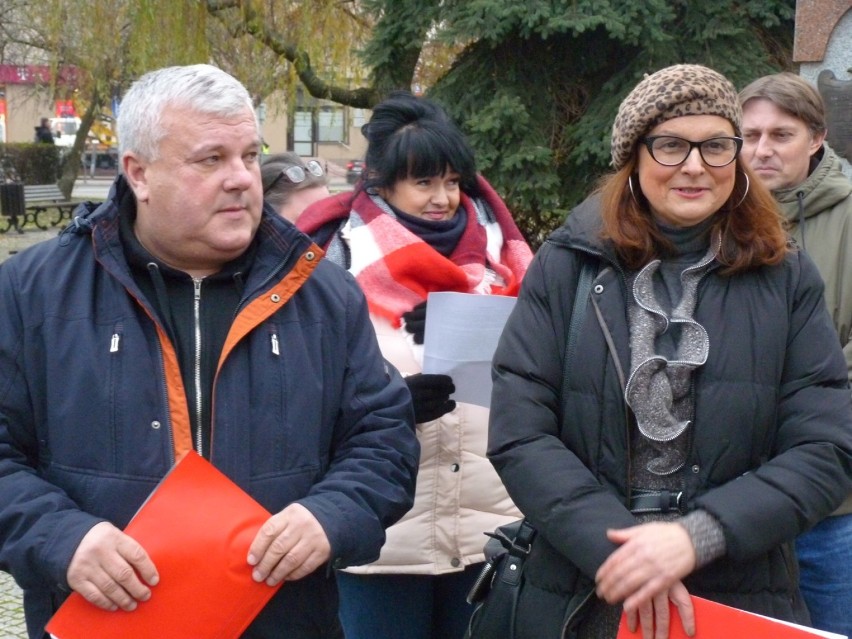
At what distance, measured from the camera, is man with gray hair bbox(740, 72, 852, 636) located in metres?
2.84

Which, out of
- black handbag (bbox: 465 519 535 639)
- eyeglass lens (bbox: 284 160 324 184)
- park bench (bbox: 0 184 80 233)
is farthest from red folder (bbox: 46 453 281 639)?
park bench (bbox: 0 184 80 233)

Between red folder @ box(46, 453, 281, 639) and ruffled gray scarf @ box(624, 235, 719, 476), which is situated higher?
ruffled gray scarf @ box(624, 235, 719, 476)

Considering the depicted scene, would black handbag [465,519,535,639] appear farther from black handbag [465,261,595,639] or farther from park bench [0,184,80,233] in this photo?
park bench [0,184,80,233]

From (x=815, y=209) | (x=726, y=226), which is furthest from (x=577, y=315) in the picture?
(x=815, y=209)

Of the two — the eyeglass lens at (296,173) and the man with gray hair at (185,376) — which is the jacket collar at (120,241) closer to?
the man with gray hair at (185,376)

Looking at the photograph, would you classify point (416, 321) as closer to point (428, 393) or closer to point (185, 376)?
point (428, 393)

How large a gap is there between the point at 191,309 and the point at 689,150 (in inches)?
42.1

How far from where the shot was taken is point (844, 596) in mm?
2832

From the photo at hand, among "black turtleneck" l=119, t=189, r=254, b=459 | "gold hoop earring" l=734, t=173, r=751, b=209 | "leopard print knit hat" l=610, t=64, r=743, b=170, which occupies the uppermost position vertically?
"leopard print knit hat" l=610, t=64, r=743, b=170

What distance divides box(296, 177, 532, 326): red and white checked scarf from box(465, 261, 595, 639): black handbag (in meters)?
0.71

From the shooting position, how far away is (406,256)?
2.96 m

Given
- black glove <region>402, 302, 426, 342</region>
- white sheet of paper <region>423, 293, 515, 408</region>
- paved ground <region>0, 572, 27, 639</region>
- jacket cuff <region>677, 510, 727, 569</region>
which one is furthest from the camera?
paved ground <region>0, 572, 27, 639</region>

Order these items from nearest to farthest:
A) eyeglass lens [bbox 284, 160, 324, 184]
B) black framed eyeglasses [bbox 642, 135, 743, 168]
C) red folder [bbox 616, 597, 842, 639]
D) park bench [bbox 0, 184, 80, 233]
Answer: red folder [bbox 616, 597, 842, 639], black framed eyeglasses [bbox 642, 135, 743, 168], eyeglass lens [bbox 284, 160, 324, 184], park bench [bbox 0, 184, 80, 233]

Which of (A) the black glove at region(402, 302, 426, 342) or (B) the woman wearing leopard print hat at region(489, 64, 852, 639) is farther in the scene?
(A) the black glove at region(402, 302, 426, 342)
